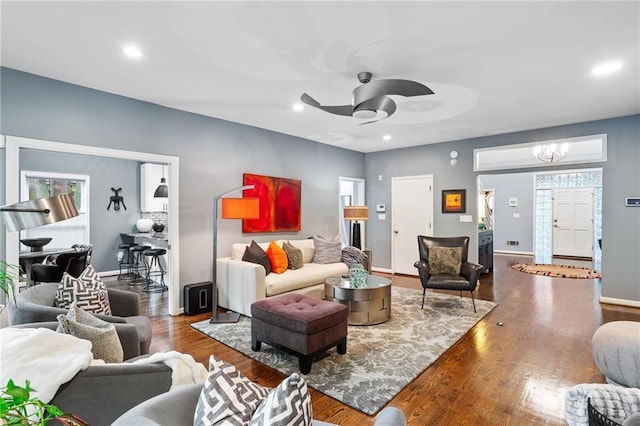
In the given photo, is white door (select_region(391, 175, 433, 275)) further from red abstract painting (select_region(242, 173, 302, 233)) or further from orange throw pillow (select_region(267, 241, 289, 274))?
orange throw pillow (select_region(267, 241, 289, 274))

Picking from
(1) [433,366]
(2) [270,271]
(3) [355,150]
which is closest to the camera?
(1) [433,366]

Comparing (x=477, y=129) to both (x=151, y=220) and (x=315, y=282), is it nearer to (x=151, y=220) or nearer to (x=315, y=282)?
(x=315, y=282)

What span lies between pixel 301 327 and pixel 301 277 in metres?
1.77

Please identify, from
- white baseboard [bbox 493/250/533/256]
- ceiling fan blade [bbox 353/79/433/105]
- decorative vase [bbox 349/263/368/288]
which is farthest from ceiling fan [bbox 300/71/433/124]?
white baseboard [bbox 493/250/533/256]

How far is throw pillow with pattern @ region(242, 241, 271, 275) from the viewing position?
435 centimetres

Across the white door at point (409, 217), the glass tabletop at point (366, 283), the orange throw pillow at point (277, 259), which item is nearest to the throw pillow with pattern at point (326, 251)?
the orange throw pillow at point (277, 259)

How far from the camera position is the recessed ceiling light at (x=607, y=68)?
9.86ft

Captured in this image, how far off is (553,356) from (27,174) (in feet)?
26.6

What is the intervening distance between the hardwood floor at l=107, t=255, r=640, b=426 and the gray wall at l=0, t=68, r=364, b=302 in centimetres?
130

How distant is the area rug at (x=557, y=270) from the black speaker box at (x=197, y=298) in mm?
6379

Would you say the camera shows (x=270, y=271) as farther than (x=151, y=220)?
No

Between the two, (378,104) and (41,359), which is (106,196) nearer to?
(378,104)

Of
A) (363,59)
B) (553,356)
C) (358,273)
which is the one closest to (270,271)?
(358,273)

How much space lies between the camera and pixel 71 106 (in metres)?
3.40
